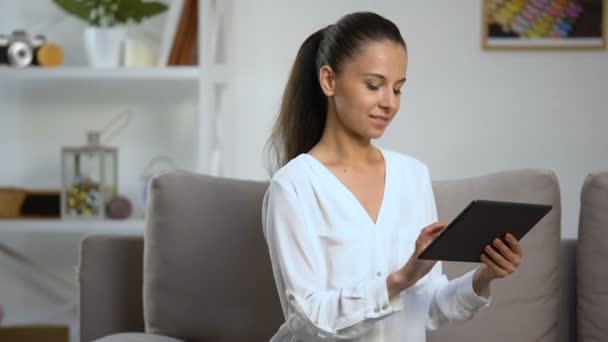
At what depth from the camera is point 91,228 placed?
311cm

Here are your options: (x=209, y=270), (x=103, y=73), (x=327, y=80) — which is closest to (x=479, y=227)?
(x=327, y=80)

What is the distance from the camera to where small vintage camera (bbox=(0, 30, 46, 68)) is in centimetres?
316

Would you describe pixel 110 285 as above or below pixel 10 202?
above

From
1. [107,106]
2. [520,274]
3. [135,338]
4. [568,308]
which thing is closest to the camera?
[135,338]

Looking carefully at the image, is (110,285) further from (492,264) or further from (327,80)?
(492,264)

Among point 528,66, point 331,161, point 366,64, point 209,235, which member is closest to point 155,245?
point 209,235

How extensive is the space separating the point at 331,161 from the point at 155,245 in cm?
54

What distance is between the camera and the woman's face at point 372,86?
1.56 metres

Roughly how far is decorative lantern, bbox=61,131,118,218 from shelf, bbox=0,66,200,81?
204 millimetres

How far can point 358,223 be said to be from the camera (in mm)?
1574

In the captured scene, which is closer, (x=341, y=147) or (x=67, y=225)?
(x=341, y=147)

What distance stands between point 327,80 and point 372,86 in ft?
0.30

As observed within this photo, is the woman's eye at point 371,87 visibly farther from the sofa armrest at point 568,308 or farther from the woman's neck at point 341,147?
the sofa armrest at point 568,308

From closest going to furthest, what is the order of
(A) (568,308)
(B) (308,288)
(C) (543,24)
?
(B) (308,288) < (A) (568,308) < (C) (543,24)
